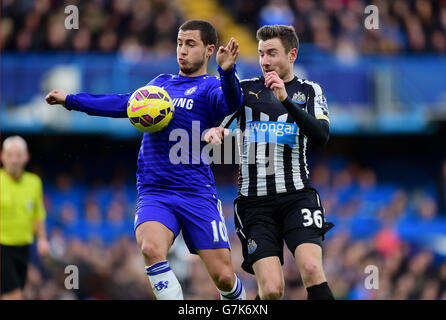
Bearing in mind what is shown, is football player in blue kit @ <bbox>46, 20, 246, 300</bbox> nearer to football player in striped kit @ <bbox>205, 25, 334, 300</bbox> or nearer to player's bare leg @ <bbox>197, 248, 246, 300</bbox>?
player's bare leg @ <bbox>197, 248, 246, 300</bbox>

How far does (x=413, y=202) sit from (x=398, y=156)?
5.00 feet

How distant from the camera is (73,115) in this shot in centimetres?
1571

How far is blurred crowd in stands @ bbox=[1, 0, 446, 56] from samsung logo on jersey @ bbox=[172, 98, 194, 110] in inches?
391

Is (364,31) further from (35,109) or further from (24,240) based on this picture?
(24,240)

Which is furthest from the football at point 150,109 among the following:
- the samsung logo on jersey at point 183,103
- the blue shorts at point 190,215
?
the blue shorts at point 190,215

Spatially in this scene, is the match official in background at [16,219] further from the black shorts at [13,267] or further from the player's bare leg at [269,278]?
the player's bare leg at [269,278]

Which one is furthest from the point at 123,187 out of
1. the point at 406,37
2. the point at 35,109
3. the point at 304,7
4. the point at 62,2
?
the point at 406,37

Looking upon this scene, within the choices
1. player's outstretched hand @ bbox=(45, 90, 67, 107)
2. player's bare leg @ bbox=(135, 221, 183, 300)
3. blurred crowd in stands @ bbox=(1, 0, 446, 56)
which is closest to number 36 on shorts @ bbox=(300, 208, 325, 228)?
player's bare leg @ bbox=(135, 221, 183, 300)

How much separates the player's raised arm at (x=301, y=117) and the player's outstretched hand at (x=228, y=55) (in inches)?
12.4

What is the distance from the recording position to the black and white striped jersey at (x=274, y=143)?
6.34 meters

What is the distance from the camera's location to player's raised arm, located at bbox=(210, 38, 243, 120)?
5.86m

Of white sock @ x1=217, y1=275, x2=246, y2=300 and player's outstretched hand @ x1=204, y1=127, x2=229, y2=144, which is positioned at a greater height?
player's outstretched hand @ x1=204, y1=127, x2=229, y2=144

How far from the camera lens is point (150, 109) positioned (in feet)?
19.7
